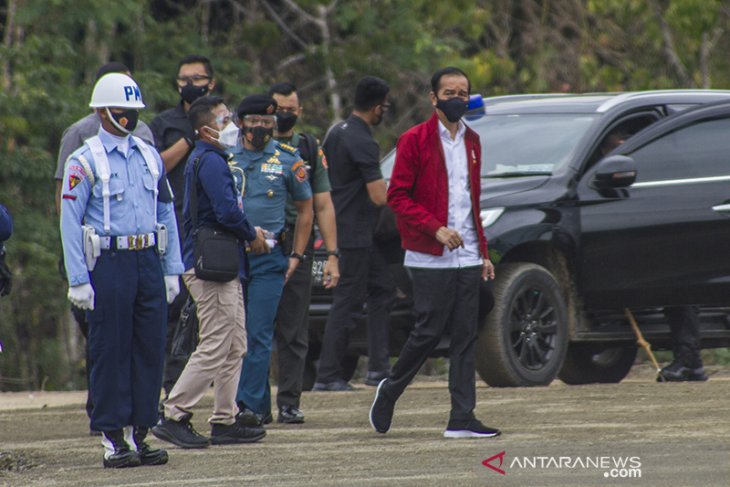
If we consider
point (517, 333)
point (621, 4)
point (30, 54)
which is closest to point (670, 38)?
point (621, 4)

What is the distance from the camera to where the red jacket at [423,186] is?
8977mm

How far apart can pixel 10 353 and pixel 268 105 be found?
336 inches

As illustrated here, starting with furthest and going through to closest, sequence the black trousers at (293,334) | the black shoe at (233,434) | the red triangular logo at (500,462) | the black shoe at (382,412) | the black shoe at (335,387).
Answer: the black shoe at (335,387) → the black trousers at (293,334) → the black shoe at (382,412) → the black shoe at (233,434) → the red triangular logo at (500,462)

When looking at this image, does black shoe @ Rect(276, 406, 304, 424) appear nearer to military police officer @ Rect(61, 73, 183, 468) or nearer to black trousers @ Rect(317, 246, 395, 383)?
military police officer @ Rect(61, 73, 183, 468)

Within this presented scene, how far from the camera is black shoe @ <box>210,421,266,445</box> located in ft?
29.9

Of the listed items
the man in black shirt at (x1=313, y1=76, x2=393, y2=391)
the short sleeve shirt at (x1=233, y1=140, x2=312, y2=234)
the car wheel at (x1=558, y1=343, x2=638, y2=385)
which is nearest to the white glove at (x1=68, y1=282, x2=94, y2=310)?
the short sleeve shirt at (x1=233, y1=140, x2=312, y2=234)

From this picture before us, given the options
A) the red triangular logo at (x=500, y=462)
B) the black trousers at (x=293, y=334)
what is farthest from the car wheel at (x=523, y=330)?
the red triangular logo at (x=500, y=462)

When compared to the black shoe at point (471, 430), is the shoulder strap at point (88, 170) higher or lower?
higher

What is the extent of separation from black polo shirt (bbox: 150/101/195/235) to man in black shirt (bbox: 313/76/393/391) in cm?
176

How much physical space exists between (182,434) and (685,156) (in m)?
4.68

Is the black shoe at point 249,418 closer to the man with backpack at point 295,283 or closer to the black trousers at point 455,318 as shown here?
the man with backpack at point 295,283

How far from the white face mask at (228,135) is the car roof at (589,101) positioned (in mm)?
3958

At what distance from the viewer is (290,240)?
9.66 meters

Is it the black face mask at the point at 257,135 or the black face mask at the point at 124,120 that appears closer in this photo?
the black face mask at the point at 124,120
